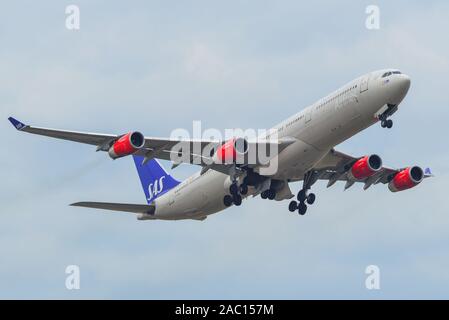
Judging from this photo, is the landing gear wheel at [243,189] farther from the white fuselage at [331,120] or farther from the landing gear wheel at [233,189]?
the white fuselage at [331,120]

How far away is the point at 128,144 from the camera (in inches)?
2206

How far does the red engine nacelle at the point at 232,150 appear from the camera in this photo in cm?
5919

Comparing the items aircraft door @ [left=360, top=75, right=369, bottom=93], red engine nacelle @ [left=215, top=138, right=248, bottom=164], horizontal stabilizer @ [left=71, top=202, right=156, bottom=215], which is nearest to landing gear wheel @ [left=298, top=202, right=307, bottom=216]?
red engine nacelle @ [left=215, top=138, right=248, bottom=164]

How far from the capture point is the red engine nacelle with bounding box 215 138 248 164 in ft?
194

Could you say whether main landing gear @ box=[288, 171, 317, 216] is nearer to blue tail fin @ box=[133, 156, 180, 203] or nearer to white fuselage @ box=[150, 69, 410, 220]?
white fuselage @ box=[150, 69, 410, 220]

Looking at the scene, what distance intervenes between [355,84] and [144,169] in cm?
2394

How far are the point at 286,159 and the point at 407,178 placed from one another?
12.8 meters

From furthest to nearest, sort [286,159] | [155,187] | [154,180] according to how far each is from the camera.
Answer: [154,180]
[155,187]
[286,159]

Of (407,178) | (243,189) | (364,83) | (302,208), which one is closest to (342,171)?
(302,208)

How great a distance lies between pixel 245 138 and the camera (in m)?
59.8

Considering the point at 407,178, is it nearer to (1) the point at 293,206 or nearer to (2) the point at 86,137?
(1) the point at 293,206
